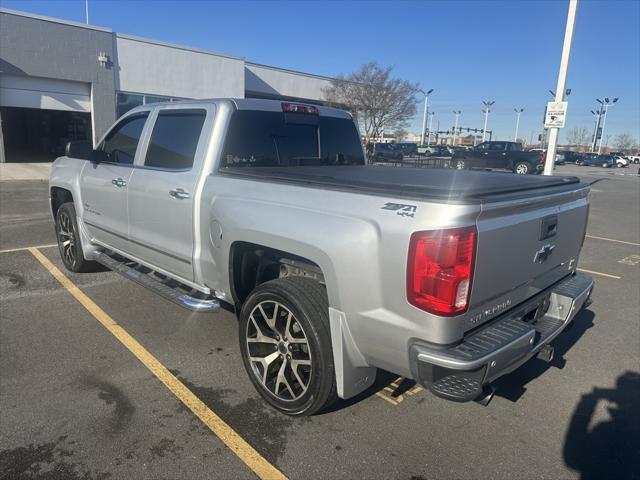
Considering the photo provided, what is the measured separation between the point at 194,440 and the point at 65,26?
2257 centimetres

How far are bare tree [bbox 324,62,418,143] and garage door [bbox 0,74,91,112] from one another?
1494cm

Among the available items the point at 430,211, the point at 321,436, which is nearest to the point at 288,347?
the point at 321,436

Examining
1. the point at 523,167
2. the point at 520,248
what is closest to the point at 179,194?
the point at 520,248

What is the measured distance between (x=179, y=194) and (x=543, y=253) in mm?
2615

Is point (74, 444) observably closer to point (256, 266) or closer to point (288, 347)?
point (288, 347)

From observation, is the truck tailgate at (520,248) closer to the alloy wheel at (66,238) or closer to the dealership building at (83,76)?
the alloy wheel at (66,238)

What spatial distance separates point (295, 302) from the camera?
2.79 metres

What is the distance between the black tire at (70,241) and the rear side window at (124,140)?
1.01 meters

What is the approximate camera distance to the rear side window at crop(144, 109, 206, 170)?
12.3 ft

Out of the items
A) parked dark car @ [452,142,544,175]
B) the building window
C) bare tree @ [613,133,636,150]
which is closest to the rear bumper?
the building window

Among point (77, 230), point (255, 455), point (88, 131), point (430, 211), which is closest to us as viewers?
point (430, 211)

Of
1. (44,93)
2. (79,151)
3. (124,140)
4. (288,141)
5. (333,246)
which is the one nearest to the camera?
(333,246)

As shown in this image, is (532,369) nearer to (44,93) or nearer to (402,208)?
(402,208)

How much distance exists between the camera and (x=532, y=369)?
3.85 metres
